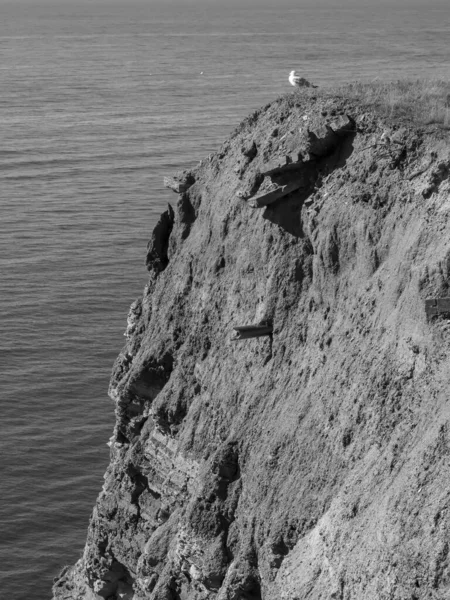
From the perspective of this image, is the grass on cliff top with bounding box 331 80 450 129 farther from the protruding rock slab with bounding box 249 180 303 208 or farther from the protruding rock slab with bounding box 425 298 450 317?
the protruding rock slab with bounding box 425 298 450 317

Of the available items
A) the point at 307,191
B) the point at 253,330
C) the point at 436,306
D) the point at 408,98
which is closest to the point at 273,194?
the point at 307,191

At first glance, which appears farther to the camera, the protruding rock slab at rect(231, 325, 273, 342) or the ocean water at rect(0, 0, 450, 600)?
the ocean water at rect(0, 0, 450, 600)

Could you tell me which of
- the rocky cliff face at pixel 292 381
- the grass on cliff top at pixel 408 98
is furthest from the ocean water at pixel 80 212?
the grass on cliff top at pixel 408 98

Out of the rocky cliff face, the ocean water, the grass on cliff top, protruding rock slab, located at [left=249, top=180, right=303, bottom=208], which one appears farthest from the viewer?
the ocean water

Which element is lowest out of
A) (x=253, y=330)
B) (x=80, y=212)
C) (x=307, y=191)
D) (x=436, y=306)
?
(x=80, y=212)

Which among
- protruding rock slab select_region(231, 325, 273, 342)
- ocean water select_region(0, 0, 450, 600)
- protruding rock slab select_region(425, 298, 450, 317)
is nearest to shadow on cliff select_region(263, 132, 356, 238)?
protruding rock slab select_region(231, 325, 273, 342)

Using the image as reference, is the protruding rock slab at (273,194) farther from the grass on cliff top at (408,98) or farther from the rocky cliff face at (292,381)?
the grass on cliff top at (408,98)

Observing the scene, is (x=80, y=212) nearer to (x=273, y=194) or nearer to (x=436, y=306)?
(x=273, y=194)
